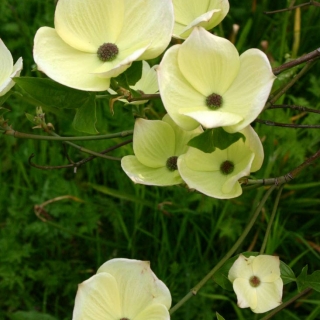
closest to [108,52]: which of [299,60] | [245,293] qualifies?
[299,60]

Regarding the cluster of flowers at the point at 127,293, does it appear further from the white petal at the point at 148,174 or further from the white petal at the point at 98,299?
the white petal at the point at 148,174

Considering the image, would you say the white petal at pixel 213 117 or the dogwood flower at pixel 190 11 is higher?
the dogwood flower at pixel 190 11

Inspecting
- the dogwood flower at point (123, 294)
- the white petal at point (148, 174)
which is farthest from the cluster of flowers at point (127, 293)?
the white petal at point (148, 174)

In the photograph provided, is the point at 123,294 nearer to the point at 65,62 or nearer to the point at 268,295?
the point at 268,295

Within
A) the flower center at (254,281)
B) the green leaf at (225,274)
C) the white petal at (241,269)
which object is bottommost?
the green leaf at (225,274)

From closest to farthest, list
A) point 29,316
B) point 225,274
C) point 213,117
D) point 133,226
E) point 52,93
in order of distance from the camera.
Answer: point 213,117 < point 52,93 < point 225,274 < point 29,316 < point 133,226

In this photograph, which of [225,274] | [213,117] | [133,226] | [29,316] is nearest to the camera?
[213,117]

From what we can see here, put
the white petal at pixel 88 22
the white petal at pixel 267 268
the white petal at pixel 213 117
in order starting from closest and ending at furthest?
the white petal at pixel 213 117 < the white petal at pixel 88 22 < the white petal at pixel 267 268
